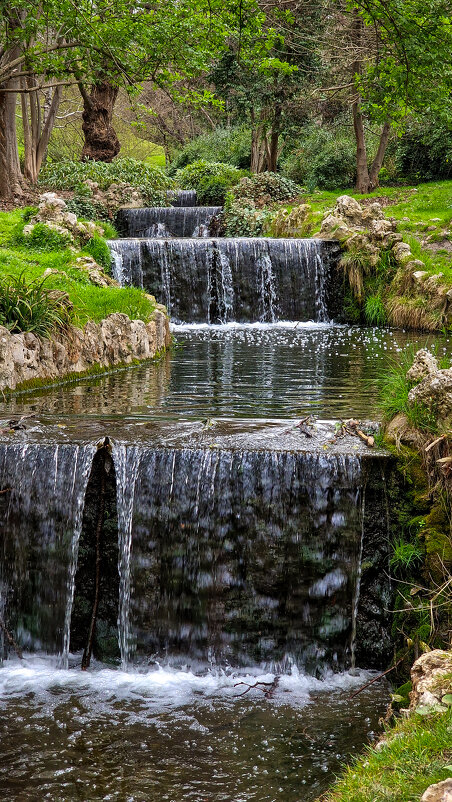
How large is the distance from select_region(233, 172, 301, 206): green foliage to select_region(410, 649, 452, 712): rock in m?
21.8

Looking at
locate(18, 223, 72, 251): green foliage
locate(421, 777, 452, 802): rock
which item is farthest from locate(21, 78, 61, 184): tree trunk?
locate(421, 777, 452, 802): rock

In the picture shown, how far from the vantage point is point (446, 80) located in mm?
8695

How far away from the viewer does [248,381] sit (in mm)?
9750

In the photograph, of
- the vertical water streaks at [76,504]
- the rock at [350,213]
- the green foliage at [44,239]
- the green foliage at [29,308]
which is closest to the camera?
the vertical water streaks at [76,504]

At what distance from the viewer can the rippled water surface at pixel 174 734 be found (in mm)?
4020

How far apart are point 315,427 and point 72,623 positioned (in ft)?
8.66

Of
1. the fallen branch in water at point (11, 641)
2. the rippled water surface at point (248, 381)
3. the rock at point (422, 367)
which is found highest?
the rock at point (422, 367)

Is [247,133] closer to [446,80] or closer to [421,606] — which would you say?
[446,80]

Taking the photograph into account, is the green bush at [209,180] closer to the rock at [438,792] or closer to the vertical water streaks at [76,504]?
the vertical water streaks at [76,504]

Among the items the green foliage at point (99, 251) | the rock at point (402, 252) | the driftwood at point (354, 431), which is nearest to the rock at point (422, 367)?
the driftwood at point (354, 431)

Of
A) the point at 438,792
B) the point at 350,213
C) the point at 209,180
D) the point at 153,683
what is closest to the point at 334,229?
the point at 350,213

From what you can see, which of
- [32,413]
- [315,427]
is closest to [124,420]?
[32,413]

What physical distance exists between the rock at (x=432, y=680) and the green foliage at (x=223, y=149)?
31.0 m

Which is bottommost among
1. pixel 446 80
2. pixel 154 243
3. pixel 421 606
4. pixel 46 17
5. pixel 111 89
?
pixel 421 606
